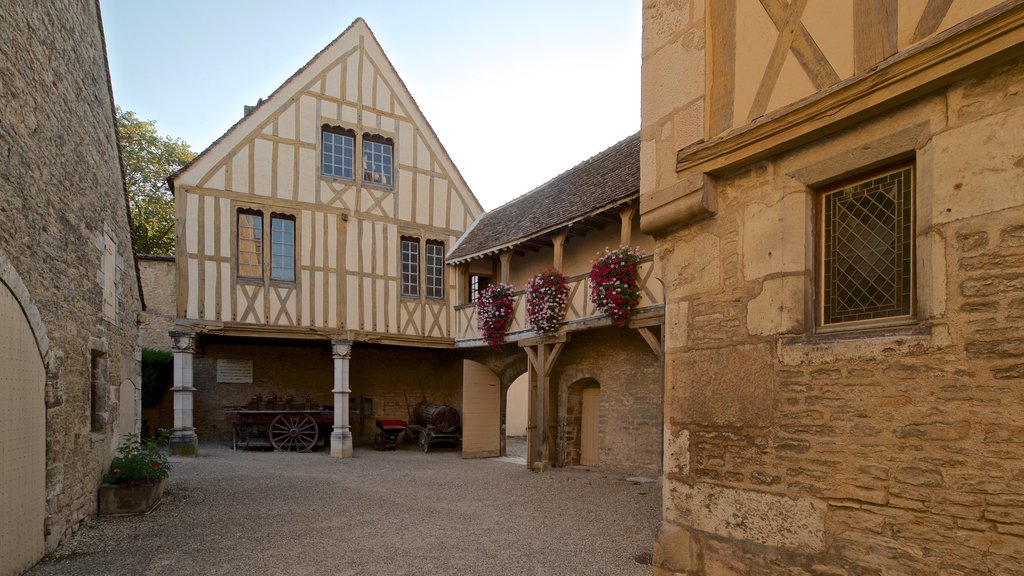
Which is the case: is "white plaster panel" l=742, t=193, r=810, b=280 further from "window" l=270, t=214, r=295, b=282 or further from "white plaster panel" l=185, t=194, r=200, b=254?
"white plaster panel" l=185, t=194, r=200, b=254

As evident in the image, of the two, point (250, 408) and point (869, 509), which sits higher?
point (869, 509)

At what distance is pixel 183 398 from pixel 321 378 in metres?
3.47

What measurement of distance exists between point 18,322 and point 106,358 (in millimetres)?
2534

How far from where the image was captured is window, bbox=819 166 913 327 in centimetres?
267

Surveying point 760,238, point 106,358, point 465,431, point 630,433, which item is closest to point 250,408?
point 465,431

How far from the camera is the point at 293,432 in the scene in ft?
39.9

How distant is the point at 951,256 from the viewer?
7.89ft

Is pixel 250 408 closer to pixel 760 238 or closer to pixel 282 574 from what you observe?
pixel 282 574

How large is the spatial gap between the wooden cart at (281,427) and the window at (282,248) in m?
2.73

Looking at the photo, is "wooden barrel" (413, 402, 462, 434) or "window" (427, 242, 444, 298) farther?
"wooden barrel" (413, 402, 462, 434)

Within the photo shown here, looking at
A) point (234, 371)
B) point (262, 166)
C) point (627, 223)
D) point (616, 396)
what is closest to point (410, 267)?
point (262, 166)

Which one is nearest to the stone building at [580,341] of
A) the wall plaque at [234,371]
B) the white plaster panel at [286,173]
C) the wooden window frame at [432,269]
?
the wooden window frame at [432,269]

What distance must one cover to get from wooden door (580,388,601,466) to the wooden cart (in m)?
5.07

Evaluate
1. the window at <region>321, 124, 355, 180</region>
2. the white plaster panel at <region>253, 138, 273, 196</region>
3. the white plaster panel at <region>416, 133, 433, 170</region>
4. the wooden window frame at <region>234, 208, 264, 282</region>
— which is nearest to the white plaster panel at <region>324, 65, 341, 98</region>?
the window at <region>321, 124, 355, 180</region>
